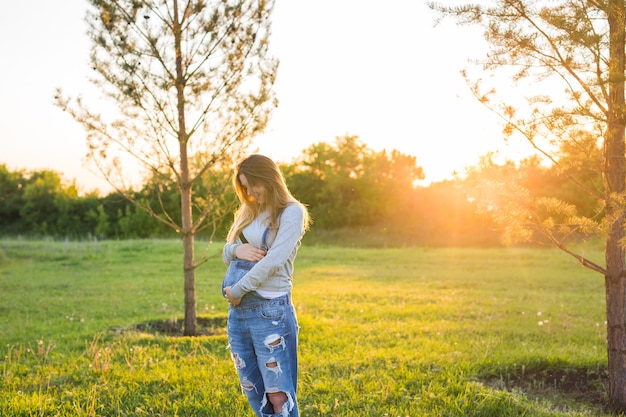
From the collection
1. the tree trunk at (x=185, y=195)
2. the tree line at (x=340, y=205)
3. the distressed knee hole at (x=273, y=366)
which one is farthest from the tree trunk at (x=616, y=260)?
the tree line at (x=340, y=205)

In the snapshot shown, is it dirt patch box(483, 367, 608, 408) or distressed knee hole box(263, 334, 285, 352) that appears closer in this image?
distressed knee hole box(263, 334, 285, 352)

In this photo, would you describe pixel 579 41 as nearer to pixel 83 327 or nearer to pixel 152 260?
pixel 83 327

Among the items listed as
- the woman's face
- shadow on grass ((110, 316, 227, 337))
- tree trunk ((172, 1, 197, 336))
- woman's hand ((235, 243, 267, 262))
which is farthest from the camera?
shadow on grass ((110, 316, 227, 337))

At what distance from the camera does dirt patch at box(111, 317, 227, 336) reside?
26.1ft

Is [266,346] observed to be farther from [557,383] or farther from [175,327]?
[175,327]

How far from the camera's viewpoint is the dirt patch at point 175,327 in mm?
7941

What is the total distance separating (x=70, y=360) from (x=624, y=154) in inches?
235

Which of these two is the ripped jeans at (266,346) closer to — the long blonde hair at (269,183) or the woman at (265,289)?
the woman at (265,289)

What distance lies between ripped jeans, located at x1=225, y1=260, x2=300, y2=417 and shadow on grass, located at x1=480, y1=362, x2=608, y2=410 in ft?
8.77

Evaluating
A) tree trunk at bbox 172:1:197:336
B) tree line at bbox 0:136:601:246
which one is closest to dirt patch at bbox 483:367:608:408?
tree trunk at bbox 172:1:197:336

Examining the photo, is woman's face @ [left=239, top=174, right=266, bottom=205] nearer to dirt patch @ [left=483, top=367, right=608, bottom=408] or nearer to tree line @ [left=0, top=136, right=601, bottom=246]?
dirt patch @ [left=483, top=367, right=608, bottom=408]

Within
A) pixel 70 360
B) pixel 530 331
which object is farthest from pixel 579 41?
pixel 70 360

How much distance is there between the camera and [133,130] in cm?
746

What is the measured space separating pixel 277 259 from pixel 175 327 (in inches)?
222
